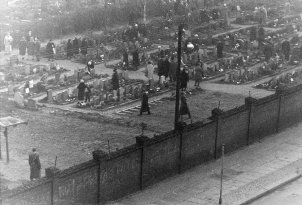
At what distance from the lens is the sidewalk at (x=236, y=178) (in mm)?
27828

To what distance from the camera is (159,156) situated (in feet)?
96.1

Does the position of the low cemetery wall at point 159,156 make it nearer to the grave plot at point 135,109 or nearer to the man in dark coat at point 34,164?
the man in dark coat at point 34,164

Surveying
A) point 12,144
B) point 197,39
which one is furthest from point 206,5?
point 12,144

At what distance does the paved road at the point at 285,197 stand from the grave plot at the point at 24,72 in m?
19.6

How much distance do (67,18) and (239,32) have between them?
48.2ft

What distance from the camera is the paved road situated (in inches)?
1112

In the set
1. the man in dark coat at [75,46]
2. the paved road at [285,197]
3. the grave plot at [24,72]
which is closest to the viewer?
the paved road at [285,197]

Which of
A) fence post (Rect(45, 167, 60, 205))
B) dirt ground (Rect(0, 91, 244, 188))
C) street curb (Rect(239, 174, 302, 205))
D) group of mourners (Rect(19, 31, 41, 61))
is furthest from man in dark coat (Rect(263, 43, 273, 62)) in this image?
fence post (Rect(45, 167, 60, 205))

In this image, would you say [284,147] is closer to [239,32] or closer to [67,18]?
[239,32]

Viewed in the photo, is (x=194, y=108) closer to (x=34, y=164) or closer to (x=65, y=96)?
(x=65, y=96)

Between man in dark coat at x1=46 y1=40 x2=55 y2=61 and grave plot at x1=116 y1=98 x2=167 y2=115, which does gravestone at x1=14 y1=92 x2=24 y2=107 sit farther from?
man in dark coat at x1=46 y1=40 x2=55 y2=61

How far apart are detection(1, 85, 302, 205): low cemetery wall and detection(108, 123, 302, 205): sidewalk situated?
0.42 m

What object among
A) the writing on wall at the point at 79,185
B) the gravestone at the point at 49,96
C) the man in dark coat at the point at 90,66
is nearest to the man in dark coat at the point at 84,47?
the man in dark coat at the point at 90,66

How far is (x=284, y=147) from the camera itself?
34.7 metres
